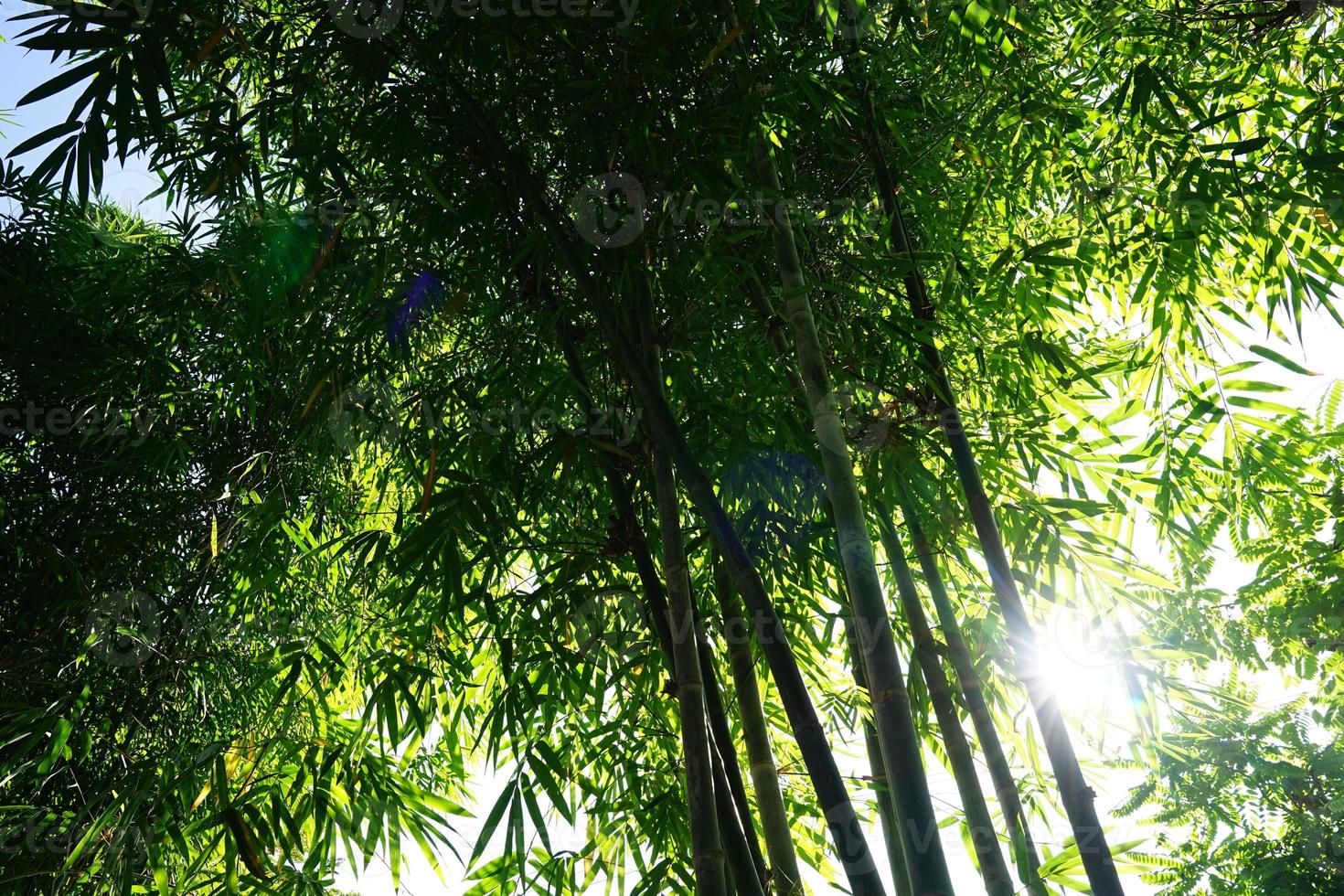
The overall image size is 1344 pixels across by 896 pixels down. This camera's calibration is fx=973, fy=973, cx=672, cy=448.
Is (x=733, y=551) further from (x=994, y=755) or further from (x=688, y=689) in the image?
(x=994, y=755)

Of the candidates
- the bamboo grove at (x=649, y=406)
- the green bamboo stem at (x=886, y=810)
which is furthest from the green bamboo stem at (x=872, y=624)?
the green bamboo stem at (x=886, y=810)

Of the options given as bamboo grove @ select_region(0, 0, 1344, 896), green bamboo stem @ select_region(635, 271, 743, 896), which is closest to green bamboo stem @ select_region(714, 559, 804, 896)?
bamboo grove @ select_region(0, 0, 1344, 896)

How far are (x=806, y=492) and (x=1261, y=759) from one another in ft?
14.6

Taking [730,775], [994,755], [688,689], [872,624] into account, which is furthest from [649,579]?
[994,755]

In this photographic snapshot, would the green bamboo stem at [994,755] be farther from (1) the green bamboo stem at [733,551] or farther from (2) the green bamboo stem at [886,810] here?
(1) the green bamboo stem at [733,551]

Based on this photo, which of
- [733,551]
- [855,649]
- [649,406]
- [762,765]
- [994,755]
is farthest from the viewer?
[855,649]

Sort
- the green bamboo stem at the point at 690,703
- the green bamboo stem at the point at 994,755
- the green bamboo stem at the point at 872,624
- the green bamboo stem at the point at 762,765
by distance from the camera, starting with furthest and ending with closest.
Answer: the green bamboo stem at the point at 994,755, the green bamboo stem at the point at 762,765, the green bamboo stem at the point at 690,703, the green bamboo stem at the point at 872,624

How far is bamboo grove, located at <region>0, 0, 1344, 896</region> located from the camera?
1.75 m

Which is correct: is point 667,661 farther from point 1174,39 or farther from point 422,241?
point 1174,39

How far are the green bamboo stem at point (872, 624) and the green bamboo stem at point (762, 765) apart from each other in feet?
0.94

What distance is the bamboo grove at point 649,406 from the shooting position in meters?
1.75

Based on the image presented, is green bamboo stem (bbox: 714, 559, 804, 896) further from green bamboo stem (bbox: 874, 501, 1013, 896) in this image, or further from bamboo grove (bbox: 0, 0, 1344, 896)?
green bamboo stem (bbox: 874, 501, 1013, 896)

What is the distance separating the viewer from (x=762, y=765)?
1.74 meters

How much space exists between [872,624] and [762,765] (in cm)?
51
